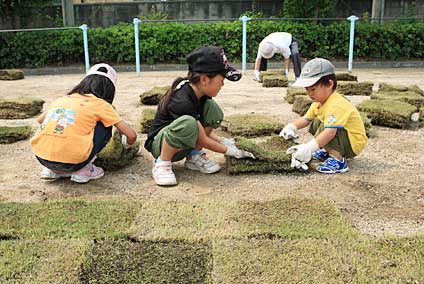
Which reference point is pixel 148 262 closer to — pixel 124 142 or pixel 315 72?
pixel 124 142

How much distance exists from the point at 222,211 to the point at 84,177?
114 centimetres

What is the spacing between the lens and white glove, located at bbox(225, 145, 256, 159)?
340 cm

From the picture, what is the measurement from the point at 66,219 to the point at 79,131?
0.76m

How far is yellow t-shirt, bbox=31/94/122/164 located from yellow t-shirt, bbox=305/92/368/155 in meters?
1.46

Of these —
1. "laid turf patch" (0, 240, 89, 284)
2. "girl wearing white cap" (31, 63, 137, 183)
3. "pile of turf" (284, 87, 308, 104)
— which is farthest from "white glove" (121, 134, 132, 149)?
"pile of turf" (284, 87, 308, 104)

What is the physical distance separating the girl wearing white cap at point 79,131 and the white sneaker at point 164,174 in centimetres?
29

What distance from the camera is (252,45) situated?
12.7 metres

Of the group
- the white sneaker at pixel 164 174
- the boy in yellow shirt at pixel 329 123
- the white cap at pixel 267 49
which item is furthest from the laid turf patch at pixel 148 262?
the white cap at pixel 267 49

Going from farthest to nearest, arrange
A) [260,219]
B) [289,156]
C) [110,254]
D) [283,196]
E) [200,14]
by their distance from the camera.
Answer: [200,14]
[289,156]
[283,196]
[260,219]
[110,254]

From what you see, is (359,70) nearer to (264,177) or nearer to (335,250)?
(264,177)

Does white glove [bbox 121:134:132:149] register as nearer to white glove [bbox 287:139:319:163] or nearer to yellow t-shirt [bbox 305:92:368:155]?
white glove [bbox 287:139:319:163]

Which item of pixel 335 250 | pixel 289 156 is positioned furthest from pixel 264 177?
pixel 335 250

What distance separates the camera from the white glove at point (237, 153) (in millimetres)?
3398

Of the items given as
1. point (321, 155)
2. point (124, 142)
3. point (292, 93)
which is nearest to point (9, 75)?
point (292, 93)
